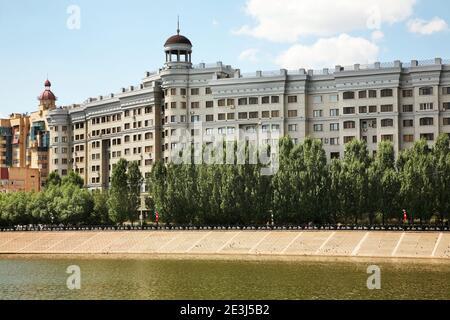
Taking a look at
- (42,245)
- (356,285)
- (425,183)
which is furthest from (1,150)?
(356,285)

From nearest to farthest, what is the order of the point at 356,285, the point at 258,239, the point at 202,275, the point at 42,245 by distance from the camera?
the point at 356,285
the point at 202,275
the point at 258,239
the point at 42,245

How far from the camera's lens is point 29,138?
182625mm

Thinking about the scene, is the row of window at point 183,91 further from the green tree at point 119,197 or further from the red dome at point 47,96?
the red dome at point 47,96

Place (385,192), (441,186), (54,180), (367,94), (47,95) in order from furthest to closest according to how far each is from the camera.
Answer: (47,95)
(54,180)
(367,94)
(385,192)
(441,186)

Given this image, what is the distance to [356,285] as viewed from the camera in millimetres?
53625

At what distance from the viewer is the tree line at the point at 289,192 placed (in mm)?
91750

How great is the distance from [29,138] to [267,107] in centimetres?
8353

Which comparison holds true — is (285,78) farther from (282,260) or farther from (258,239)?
(282,260)

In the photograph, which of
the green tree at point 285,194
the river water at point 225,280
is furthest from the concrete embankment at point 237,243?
the river water at point 225,280

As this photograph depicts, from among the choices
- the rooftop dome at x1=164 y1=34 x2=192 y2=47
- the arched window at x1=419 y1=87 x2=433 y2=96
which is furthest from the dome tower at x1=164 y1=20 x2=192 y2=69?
the arched window at x1=419 y1=87 x2=433 y2=96

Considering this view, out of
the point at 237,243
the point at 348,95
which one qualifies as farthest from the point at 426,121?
the point at 237,243

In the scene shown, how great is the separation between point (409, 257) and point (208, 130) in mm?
60312

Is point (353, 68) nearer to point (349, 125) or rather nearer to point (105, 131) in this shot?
point (349, 125)

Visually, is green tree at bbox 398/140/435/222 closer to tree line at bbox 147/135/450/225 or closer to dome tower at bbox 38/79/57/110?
tree line at bbox 147/135/450/225
